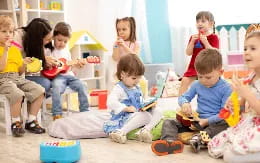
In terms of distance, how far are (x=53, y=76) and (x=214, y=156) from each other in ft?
4.63

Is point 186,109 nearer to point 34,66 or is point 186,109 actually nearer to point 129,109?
point 129,109

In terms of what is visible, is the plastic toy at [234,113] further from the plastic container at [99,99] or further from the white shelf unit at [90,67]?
the white shelf unit at [90,67]

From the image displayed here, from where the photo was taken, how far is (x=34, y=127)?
8.27 feet

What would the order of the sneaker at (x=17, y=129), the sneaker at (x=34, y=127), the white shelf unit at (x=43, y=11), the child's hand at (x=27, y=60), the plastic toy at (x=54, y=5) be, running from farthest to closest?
the plastic toy at (x=54, y=5) → the white shelf unit at (x=43, y=11) → the child's hand at (x=27, y=60) → the sneaker at (x=34, y=127) → the sneaker at (x=17, y=129)

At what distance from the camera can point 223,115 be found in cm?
176

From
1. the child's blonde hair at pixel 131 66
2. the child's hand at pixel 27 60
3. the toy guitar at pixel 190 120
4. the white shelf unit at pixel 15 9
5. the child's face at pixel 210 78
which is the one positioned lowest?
the toy guitar at pixel 190 120

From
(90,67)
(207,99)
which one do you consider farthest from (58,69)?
(207,99)

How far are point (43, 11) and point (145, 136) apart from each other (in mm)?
1950

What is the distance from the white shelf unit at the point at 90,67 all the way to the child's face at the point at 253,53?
Answer: 2.27m

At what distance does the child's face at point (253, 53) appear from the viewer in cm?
169

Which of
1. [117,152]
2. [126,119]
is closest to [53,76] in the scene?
[126,119]

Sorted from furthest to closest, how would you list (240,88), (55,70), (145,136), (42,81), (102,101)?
1. (102,101)
2. (55,70)
3. (42,81)
4. (145,136)
5. (240,88)

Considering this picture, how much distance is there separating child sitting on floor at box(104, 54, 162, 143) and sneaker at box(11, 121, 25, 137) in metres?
0.50

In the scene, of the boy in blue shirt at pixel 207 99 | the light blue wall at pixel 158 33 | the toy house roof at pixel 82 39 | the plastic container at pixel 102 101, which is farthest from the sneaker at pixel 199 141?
the light blue wall at pixel 158 33
